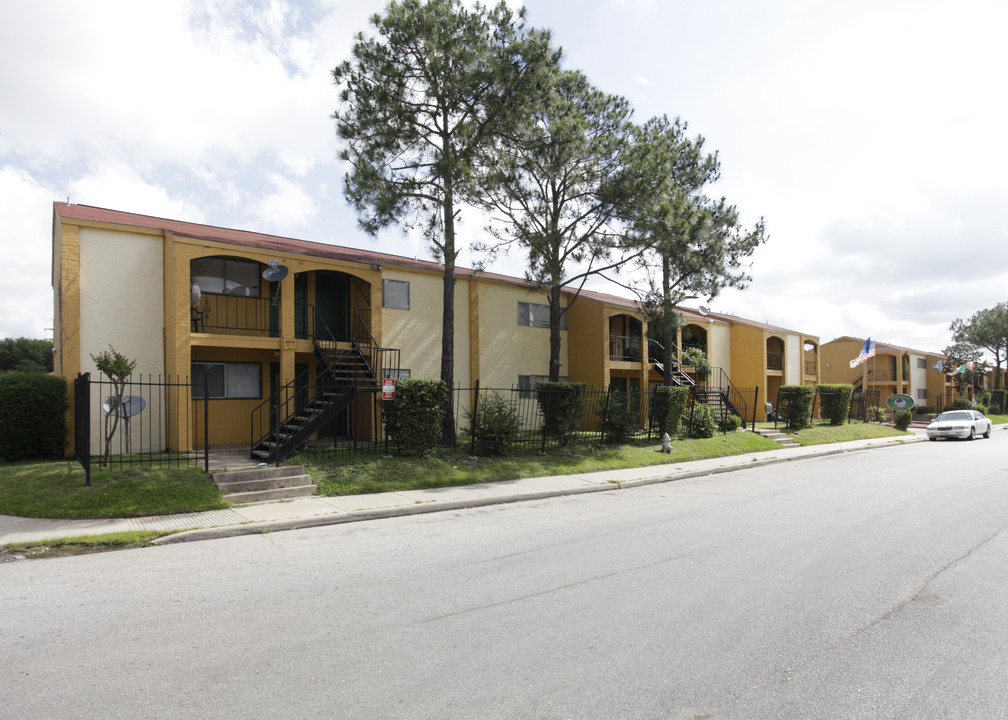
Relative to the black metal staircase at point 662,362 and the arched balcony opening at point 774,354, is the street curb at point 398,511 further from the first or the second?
the arched balcony opening at point 774,354

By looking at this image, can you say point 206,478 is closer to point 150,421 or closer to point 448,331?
point 150,421

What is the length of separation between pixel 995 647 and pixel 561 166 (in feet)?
48.6

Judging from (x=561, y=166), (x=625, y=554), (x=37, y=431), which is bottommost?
(x=625, y=554)

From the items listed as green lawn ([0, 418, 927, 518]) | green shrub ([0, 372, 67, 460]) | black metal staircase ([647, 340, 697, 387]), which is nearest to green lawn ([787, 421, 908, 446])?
black metal staircase ([647, 340, 697, 387])

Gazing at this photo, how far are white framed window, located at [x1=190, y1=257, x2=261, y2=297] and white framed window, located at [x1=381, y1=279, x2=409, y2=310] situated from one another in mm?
3667

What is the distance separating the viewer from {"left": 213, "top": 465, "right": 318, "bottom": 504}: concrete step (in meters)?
10.9

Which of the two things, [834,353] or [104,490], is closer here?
[104,490]

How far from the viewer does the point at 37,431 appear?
13.0 m

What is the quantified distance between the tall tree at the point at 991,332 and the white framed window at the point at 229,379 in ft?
255

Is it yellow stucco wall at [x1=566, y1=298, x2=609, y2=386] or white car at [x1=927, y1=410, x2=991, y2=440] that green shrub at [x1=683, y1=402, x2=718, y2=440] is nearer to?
yellow stucco wall at [x1=566, y1=298, x2=609, y2=386]

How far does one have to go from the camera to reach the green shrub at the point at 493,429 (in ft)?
50.3

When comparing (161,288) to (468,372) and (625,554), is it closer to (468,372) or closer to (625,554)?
(468,372)

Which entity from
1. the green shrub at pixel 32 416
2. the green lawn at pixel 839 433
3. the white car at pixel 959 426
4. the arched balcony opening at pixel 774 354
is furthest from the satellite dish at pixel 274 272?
the white car at pixel 959 426

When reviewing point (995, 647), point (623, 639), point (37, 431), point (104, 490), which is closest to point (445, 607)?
point (623, 639)
